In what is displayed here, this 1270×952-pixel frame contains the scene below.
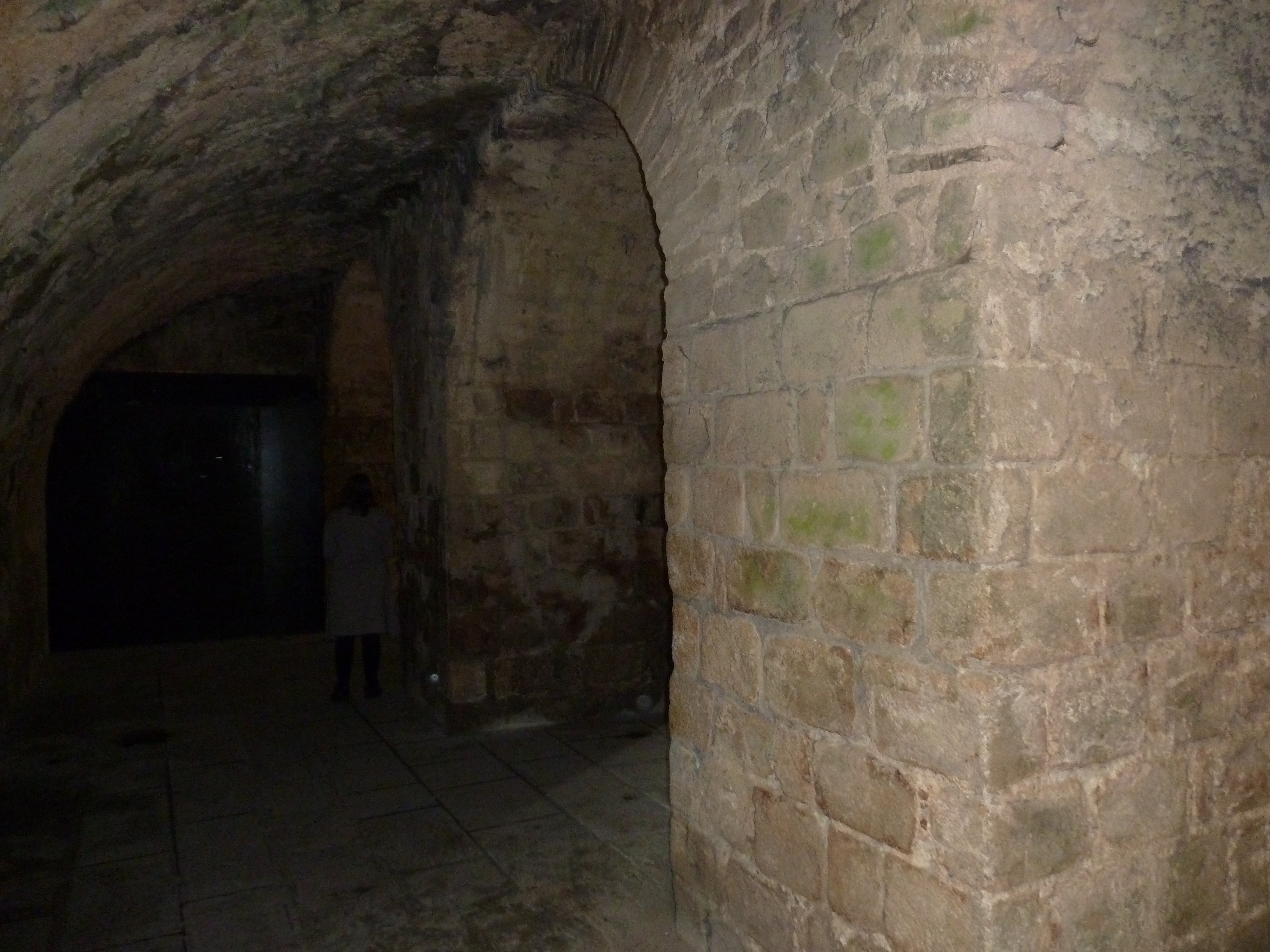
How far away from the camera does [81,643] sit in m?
7.90

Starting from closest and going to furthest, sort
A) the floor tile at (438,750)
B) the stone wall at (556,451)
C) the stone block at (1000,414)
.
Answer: the stone block at (1000,414)
the floor tile at (438,750)
the stone wall at (556,451)

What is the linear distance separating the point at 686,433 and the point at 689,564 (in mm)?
381

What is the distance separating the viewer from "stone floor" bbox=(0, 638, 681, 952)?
2.97 metres

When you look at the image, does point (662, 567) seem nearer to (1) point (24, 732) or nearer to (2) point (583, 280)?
(2) point (583, 280)

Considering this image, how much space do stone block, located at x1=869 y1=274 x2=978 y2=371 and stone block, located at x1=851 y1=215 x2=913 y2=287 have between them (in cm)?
4

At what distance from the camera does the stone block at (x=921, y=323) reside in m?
1.86

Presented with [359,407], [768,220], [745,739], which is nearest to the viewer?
[768,220]

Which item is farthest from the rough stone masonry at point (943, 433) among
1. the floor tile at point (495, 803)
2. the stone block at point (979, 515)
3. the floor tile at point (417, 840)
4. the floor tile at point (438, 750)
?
the floor tile at point (438, 750)

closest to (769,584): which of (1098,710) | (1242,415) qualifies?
(1098,710)

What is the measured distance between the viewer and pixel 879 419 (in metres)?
2.07

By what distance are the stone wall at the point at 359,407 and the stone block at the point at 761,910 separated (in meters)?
6.11

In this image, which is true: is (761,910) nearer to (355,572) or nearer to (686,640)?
(686,640)

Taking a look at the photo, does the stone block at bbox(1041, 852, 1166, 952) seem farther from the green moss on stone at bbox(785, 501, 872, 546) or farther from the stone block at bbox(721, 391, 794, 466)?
the stone block at bbox(721, 391, 794, 466)

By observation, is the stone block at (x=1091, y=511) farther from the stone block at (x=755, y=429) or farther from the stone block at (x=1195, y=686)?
the stone block at (x=755, y=429)
